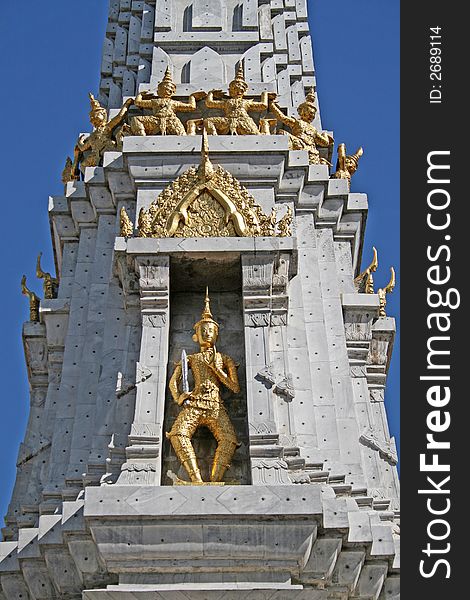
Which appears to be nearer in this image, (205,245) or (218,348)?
(218,348)

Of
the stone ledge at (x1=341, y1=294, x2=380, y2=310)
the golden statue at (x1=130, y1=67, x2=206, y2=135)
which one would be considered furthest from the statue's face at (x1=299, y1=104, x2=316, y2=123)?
the stone ledge at (x1=341, y1=294, x2=380, y2=310)

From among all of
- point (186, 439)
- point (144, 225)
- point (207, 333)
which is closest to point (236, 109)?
point (144, 225)

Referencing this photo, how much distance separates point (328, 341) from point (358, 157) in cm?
730

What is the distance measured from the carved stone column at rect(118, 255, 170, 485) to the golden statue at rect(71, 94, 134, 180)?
6102mm

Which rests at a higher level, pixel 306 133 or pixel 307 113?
pixel 307 113

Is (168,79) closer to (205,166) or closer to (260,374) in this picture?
(205,166)

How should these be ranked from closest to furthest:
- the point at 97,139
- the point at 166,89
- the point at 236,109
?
the point at 236,109 → the point at 166,89 → the point at 97,139

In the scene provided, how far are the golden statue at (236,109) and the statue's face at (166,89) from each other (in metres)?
0.96

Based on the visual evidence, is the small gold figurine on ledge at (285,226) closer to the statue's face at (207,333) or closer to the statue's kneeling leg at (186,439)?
the statue's face at (207,333)

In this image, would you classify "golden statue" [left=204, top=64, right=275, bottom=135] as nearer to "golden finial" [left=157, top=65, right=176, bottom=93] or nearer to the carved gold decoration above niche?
"golden finial" [left=157, top=65, right=176, bottom=93]

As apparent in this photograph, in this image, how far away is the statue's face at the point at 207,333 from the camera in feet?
93.9

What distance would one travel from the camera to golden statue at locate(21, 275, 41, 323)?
A: 109 ft

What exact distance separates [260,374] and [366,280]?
6.89 meters

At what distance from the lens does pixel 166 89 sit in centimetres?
3466
